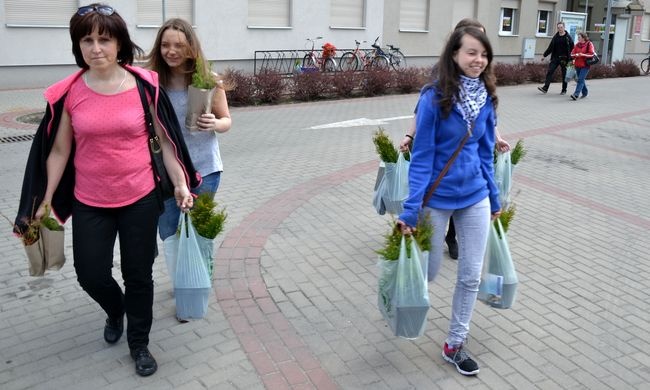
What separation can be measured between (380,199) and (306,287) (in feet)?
3.18

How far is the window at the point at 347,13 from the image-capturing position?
2109 cm

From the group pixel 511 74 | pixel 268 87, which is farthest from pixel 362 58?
pixel 268 87

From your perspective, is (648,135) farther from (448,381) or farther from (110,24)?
(110,24)

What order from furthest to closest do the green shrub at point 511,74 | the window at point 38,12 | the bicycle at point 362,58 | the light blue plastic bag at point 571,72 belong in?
the bicycle at point 362,58 < the green shrub at point 511,74 < the light blue plastic bag at point 571,72 < the window at point 38,12

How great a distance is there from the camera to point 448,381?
341 cm

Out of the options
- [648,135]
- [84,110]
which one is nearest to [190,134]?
[84,110]

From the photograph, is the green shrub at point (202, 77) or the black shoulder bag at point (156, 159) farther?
the green shrub at point (202, 77)

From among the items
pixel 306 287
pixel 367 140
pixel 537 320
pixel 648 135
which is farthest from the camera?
pixel 648 135

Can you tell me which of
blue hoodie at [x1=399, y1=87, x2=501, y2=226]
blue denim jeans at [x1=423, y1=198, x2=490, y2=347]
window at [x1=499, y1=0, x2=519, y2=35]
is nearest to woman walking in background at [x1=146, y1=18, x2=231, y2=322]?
blue hoodie at [x1=399, y1=87, x2=501, y2=226]

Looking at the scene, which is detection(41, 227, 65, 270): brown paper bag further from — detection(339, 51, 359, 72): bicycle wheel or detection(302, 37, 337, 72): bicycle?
detection(339, 51, 359, 72): bicycle wheel

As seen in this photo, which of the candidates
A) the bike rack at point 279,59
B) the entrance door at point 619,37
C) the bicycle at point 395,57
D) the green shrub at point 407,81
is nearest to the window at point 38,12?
the bike rack at point 279,59

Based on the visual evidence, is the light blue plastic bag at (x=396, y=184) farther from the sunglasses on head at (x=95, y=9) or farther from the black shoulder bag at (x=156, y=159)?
the sunglasses on head at (x=95, y=9)

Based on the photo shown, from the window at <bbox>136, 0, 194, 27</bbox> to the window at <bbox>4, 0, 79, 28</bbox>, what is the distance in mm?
1576

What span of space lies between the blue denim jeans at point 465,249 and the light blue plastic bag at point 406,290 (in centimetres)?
18
